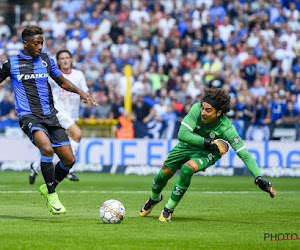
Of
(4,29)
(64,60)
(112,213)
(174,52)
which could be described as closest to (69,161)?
(112,213)

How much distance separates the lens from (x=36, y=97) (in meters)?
9.98

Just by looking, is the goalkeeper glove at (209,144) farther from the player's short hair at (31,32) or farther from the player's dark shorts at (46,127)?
the player's short hair at (31,32)

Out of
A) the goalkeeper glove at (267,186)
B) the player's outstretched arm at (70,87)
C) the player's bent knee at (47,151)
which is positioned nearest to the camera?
the goalkeeper glove at (267,186)

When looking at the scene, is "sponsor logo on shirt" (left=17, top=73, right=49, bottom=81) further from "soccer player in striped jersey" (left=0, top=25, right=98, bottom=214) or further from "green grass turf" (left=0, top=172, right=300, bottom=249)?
"green grass turf" (left=0, top=172, right=300, bottom=249)

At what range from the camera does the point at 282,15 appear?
967 inches

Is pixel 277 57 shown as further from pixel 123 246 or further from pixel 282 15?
pixel 123 246

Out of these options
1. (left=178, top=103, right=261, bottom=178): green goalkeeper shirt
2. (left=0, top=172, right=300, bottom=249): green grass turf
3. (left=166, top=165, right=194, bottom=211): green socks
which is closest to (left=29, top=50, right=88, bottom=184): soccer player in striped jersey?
(left=0, top=172, right=300, bottom=249): green grass turf

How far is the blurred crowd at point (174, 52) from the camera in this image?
2134 centimetres

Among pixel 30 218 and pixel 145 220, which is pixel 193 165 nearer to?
pixel 145 220

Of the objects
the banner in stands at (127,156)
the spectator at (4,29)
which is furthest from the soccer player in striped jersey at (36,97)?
the spectator at (4,29)

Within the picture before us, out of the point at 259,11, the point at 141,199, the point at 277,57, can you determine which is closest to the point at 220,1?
→ the point at 259,11

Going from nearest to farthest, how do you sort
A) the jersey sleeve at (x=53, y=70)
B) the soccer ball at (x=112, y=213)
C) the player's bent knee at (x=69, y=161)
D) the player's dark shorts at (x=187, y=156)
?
the soccer ball at (x=112, y=213), the player's dark shorts at (x=187, y=156), the jersey sleeve at (x=53, y=70), the player's bent knee at (x=69, y=161)

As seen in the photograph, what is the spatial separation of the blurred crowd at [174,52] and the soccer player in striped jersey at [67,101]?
15.0 feet

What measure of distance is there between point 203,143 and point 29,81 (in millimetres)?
2449
